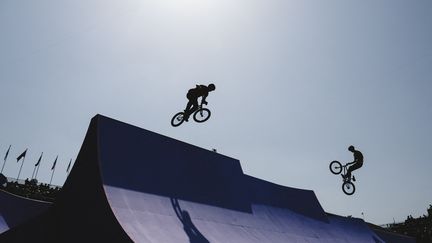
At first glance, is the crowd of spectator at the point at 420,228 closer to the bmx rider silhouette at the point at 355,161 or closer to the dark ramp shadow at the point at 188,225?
the bmx rider silhouette at the point at 355,161

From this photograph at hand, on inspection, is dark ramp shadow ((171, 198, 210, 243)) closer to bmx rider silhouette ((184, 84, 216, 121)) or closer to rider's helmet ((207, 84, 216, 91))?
bmx rider silhouette ((184, 84, 216, 121))

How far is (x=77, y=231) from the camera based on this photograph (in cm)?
763

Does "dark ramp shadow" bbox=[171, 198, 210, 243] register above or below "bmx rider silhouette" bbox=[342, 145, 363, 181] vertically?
→ below

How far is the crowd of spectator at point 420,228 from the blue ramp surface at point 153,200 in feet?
98.6

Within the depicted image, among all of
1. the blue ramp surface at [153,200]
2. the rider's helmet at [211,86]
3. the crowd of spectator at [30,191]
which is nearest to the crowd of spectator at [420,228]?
the blue ramp surface at [153,200]

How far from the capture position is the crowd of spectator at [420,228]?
35.8 meters

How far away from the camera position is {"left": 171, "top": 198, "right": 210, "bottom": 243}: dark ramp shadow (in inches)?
A: 304

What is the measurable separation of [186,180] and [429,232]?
38.1 meters

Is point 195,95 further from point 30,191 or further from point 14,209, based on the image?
point 30,191

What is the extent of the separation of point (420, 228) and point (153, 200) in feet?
135

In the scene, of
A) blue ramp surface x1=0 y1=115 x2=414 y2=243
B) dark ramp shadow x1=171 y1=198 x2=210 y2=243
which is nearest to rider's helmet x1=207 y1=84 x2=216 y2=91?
blue ramp surface x1=0 y1=115 x2=414 y2=243

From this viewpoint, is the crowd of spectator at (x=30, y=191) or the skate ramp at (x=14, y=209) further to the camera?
the crowd of spectator at (x=30, y=191)

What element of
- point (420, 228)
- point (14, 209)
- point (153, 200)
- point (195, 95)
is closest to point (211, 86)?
point (195, 95)

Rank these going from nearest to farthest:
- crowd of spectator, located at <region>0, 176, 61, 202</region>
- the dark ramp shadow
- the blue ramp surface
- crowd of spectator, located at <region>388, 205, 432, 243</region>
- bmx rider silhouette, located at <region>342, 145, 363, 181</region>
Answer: the blue ramp surface → the dark ramp shadow → bmx rider silhouette, located at <region>342, 145, 363, 181</region> → crowd of spectator, located at <region>0, 176, 61, 202</region> → crowd of spectator, located at <region>388, 205, 432, 243</region>
